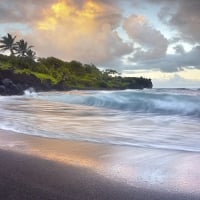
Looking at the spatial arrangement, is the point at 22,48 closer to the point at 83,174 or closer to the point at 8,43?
the point at 8,43

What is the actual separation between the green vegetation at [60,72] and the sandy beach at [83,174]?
57.4 m

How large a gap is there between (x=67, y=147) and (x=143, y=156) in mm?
1290

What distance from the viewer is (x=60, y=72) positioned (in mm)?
90125

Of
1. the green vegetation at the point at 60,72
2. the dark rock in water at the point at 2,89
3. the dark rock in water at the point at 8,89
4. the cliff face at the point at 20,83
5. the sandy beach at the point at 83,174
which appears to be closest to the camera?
the sandy beach at the point at 83,174

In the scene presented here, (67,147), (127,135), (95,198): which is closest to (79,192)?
(95,198)

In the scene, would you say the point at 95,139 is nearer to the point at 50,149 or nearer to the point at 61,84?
the point at 50,149

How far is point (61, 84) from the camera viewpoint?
73.4m

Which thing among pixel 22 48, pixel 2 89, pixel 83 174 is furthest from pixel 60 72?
pixel 83 174

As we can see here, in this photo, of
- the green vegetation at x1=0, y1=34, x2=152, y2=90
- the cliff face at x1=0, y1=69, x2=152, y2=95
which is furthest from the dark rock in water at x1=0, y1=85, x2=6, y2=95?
the green vegetation at x1=0, y1=34, x2=152, y2=90

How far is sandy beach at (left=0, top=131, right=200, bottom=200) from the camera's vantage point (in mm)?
3143

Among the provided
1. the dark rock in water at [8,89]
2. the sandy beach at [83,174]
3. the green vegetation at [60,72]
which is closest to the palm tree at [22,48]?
the green vegetation at [60,72]

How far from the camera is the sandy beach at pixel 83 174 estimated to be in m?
3.14

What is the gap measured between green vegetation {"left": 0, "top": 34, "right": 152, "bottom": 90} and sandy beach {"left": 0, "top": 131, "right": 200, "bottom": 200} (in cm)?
5735

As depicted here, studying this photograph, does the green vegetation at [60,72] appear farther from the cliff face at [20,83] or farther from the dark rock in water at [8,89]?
the dark rock in water at [8,89]
